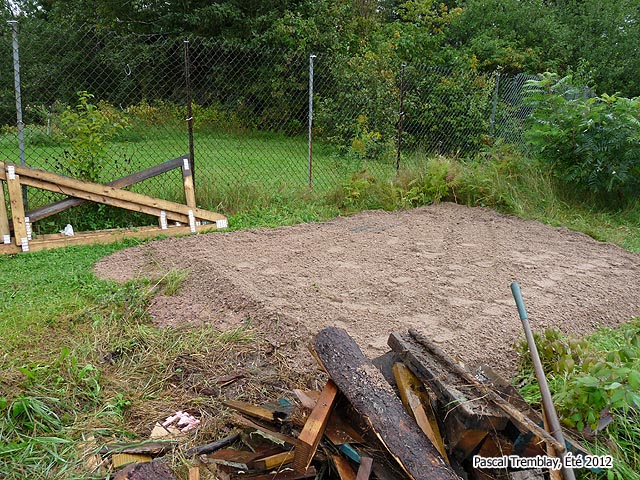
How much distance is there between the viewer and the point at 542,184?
Answer: 23.0 feet

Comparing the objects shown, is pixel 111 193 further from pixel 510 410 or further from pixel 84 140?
→ pixel 510 410

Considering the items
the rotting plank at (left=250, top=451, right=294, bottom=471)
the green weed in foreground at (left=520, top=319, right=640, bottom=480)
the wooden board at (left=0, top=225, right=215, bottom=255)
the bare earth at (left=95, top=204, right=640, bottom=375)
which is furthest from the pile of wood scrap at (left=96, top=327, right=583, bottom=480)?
the wooden board at (left=0, top=225, right=215, bottom=255)

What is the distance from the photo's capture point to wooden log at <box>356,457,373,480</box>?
6.44ft

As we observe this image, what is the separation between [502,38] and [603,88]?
2891 mm

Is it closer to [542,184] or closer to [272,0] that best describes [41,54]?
[272,0]

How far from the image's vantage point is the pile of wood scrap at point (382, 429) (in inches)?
78.2

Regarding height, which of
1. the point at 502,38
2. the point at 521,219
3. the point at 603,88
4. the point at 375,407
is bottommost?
the point at 521,219

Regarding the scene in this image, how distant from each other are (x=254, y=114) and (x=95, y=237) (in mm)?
6199

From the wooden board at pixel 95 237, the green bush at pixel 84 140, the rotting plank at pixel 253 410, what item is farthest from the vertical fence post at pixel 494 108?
the rotting plank at pixel 253 410

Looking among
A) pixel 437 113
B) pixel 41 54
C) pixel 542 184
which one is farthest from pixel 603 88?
pixel 41 54

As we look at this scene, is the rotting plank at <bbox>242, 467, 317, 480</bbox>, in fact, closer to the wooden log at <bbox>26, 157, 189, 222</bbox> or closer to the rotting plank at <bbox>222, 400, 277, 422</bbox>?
the rotting plank at <bbox>222, 400, 277, 422</bbox>

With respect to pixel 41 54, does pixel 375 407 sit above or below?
below

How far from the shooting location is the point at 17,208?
15.8 ft

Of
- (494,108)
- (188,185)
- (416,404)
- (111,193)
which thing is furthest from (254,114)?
(416,404)
